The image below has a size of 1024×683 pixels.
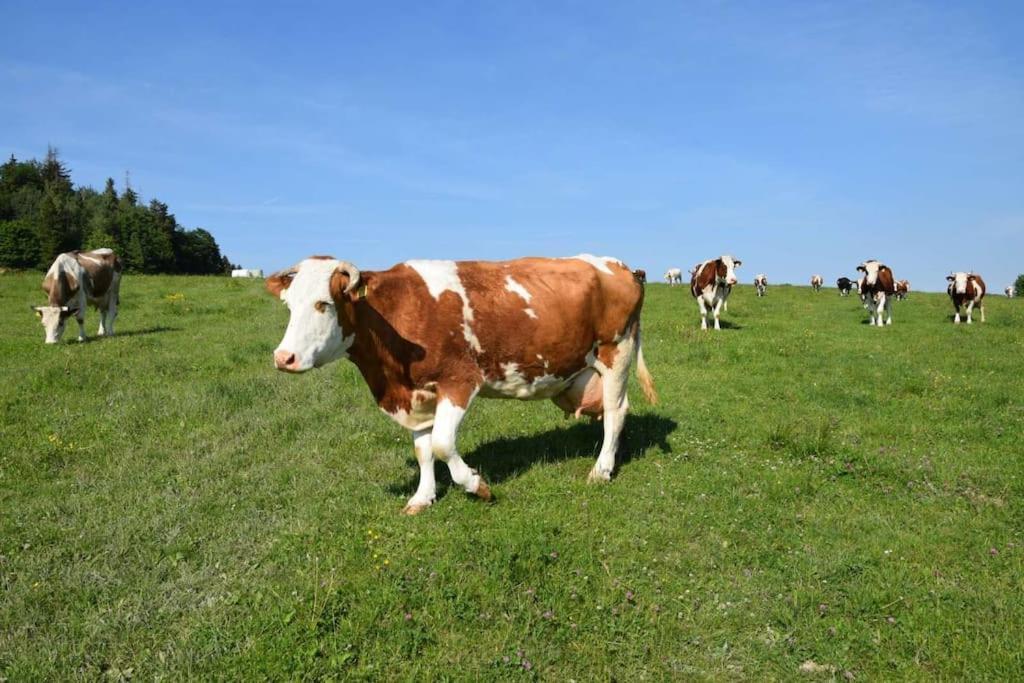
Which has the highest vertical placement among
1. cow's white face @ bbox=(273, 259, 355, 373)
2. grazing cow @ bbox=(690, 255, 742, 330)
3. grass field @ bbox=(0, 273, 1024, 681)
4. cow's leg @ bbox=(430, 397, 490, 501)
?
grazing cow @ bbox=(690, 255, 742, 330)

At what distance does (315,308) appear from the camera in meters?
5.70

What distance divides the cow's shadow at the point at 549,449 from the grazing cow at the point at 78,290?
14.7 m

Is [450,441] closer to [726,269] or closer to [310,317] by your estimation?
[310,317]

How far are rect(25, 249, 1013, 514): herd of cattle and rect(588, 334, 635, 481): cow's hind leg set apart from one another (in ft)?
0.04

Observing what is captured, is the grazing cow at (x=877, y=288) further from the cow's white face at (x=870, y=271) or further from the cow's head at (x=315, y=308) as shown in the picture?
the cow's head at (x=315, y=308)

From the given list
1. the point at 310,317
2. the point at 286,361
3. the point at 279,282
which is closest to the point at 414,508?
the point at 286,361

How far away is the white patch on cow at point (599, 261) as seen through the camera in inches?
307

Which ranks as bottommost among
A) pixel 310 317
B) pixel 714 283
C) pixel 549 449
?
pixel 549 449

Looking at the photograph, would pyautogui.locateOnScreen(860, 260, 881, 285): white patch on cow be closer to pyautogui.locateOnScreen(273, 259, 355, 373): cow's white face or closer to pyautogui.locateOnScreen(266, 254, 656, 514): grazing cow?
pyautogui.locateOnScreen(266, 254, 656, 514): grazing cow

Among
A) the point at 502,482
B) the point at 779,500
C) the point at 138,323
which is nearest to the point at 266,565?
the point at 502,482

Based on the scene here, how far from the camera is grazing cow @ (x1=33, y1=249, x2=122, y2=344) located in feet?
58.3

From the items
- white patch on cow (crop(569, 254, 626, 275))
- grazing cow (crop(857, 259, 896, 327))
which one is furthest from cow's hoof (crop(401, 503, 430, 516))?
grazing cow (crop(857, 259, 896, 327))

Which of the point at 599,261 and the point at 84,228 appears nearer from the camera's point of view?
the point at 599,261

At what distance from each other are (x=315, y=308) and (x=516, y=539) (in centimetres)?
261
